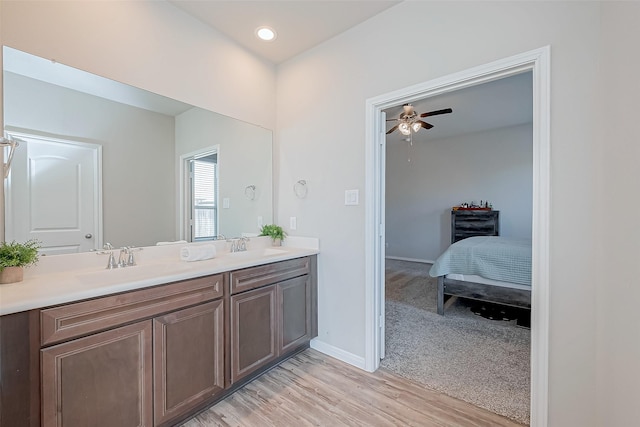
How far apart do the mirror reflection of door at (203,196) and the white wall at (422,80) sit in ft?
2.00

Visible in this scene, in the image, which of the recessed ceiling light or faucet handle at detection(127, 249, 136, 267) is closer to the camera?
faucet handle at detection(127, 249, 136, 267)

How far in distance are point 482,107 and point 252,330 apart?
423 centimetres

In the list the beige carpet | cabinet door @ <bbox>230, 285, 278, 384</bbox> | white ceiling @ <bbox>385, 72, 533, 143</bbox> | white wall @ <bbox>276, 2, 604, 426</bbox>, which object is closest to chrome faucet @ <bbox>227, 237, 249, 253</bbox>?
white wall @ <bbox>276, 2, 604, 426</bbox>

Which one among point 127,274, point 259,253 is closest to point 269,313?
point 259,253

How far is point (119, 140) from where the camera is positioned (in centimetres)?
178

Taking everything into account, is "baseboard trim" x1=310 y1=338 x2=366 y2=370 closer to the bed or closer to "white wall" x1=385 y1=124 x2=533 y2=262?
the bed

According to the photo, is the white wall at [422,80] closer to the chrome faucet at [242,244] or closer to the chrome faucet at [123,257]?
the chrome faucet at [242,244]

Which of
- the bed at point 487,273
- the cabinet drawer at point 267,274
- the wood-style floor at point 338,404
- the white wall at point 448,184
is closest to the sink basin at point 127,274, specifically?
the cabinet drawer at point 267,274

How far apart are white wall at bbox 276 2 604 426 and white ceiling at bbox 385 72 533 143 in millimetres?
1070

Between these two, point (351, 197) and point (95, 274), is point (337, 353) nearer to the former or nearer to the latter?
point (351, 197)

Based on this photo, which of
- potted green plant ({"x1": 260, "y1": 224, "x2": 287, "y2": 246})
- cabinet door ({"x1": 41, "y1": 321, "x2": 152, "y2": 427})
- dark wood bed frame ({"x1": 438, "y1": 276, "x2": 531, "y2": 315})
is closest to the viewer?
cabinet door ({"x1": 41, "y1": 321, "x2": 152, "y2": 427})

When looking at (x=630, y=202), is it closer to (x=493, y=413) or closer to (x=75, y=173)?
(x=493, y=413)

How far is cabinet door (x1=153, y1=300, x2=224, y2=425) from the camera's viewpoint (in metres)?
1.36

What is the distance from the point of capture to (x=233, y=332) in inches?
66.3
